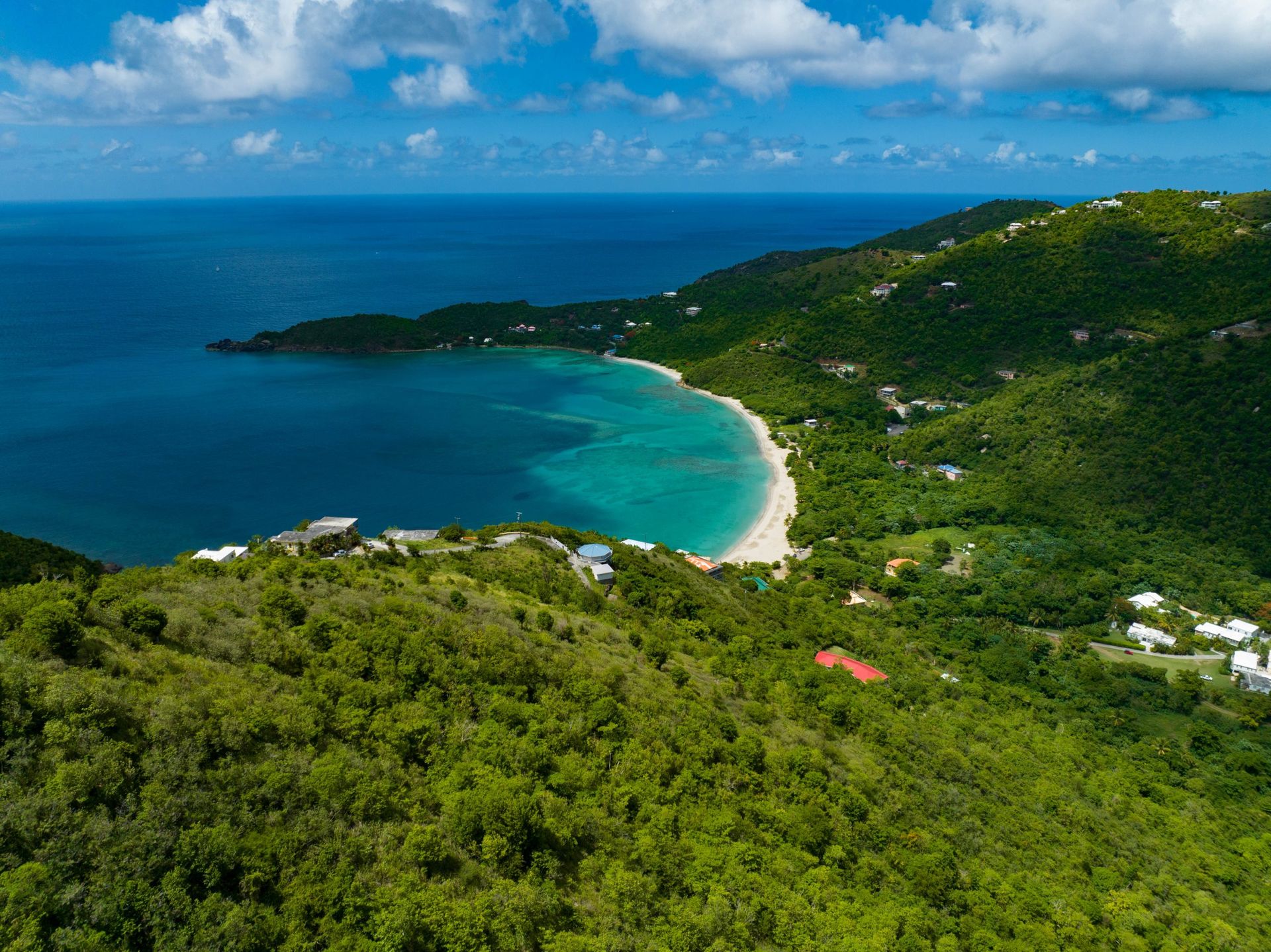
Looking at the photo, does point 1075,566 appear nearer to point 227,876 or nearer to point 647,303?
point 227,876

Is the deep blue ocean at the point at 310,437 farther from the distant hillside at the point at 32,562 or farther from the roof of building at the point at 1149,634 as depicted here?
the roof of building at the point at 1149,634

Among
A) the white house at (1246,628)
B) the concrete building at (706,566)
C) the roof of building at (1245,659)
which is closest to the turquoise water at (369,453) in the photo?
the concrete building at (706,566)

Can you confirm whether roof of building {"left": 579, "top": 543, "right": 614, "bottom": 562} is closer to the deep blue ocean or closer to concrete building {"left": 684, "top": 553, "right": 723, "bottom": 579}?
concrete building {"left": 684, "top": 553, "right": 723, "bottom": 579}

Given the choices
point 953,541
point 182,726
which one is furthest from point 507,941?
point 953,541

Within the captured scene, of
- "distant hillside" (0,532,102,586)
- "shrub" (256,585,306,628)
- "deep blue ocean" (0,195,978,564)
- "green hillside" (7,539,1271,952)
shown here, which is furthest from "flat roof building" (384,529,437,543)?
"shrub" (256,585,306,628)

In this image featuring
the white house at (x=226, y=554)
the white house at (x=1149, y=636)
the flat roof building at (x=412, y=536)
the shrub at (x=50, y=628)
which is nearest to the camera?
the shrub at (x=50, y=628)

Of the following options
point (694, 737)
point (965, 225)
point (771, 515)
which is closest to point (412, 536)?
point (694, 737)
